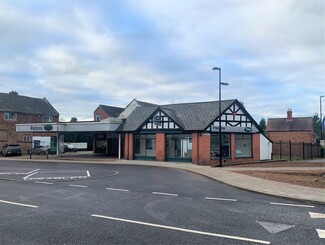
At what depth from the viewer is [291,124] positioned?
200 ft

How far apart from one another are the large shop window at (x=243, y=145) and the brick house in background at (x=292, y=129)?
27789 millimetres

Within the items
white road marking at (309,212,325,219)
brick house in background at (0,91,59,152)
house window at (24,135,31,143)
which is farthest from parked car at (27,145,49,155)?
white road marking at (309,212,325,219)

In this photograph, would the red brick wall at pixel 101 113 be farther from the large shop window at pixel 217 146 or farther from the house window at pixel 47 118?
the large shop window at pixel 217 146

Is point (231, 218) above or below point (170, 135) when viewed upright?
below

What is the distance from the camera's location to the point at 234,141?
33.6m

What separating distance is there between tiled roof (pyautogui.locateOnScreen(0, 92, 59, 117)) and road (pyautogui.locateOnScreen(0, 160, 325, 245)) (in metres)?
43.1

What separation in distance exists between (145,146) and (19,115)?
28183 millimetres

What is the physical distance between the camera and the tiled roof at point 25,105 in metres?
52.0

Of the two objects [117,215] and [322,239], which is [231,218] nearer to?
[322,239]

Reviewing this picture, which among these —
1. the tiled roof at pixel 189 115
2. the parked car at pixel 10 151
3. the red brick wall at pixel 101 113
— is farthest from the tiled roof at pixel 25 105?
the tiled roof at pixel 189 115

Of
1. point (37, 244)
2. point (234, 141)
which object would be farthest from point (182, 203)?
point (234, 141)

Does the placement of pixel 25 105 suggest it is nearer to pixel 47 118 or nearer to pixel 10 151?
pixel 47 118

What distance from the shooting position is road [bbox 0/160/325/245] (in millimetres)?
6582

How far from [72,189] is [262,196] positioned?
7.30 m
